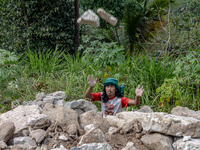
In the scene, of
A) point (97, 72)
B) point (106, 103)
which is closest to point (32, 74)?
point (97, 72)

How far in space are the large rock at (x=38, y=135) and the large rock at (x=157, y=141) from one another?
1140mm

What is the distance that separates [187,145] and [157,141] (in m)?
0.30

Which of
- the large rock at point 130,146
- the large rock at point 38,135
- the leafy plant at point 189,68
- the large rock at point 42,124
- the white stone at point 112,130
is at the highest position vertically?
the leafy plant at point 189,68

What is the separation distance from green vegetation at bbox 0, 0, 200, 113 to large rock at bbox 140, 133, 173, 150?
1.70 meters

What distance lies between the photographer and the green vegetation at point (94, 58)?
3878mm

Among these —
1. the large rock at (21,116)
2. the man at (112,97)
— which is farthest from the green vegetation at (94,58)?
the man at (112,97)

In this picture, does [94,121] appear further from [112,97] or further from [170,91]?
[170,91]

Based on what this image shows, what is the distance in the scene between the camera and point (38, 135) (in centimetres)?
223

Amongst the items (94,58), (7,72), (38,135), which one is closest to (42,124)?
(38,135)

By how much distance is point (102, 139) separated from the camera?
2.08 m

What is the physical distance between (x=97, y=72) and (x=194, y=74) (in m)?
2.08

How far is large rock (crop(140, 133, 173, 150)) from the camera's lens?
2096mm

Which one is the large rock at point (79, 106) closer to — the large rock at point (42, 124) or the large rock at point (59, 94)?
the large rock at point (59, 94)

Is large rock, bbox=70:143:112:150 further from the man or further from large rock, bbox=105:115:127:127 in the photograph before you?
the man
